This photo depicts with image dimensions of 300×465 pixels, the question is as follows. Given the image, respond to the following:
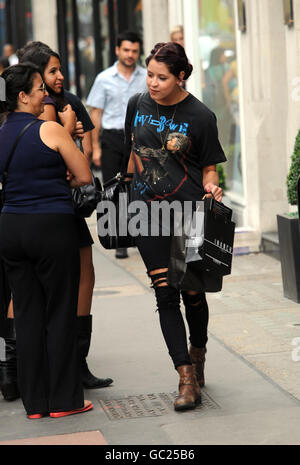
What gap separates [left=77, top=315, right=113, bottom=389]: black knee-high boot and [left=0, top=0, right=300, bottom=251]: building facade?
12.0ft

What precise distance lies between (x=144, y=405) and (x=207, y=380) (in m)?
0.57

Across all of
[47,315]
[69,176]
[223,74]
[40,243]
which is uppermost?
[223,74]

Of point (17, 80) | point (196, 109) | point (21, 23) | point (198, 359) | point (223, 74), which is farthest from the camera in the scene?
point (21, 23)

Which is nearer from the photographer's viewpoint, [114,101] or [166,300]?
[166,300]

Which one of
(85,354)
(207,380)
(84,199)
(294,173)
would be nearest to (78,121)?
(84,199)

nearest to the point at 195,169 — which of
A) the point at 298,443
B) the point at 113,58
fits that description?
the point at 298,443

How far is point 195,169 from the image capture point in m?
5.40

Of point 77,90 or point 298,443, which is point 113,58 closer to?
point 77,90

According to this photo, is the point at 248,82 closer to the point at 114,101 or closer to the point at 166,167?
the point at 114,101

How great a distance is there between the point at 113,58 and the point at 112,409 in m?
12.5

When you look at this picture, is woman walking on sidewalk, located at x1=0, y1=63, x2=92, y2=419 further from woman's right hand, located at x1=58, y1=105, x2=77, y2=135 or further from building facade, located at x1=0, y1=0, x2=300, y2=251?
building facade, located at x1=0, y1=0, x2=300, y2=251

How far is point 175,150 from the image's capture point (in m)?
5.30

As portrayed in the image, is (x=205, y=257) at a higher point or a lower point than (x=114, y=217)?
lower

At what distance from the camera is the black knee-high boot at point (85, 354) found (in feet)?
19.1
